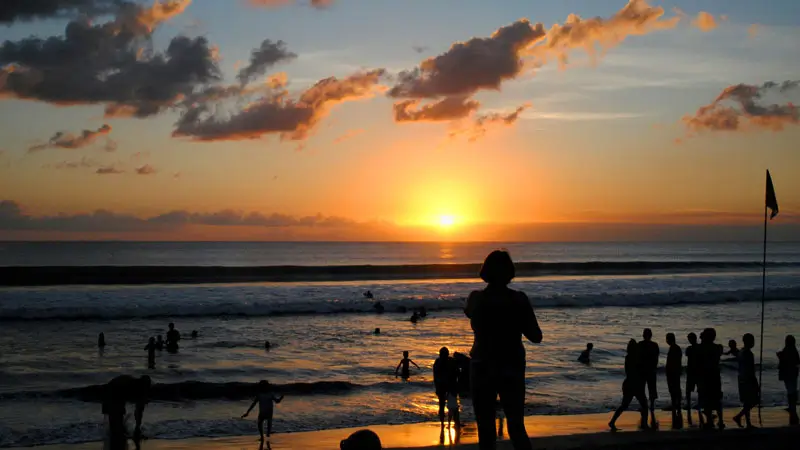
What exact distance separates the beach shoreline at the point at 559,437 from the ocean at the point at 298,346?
872 mm

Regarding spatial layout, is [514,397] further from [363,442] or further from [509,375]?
[363,442]

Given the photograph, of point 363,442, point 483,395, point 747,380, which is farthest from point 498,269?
point 747,380

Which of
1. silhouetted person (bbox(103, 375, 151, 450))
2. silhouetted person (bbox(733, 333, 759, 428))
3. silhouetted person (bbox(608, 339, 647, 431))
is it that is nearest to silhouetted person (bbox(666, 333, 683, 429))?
silhouetted person (bbox(608, 339, 647, 431))

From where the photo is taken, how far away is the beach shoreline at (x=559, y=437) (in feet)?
33.1

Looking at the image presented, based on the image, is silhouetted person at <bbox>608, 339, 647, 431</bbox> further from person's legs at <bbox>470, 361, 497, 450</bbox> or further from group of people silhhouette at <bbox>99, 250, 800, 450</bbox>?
person's legs at <bbox>470, 361, 497, 450</bbox>

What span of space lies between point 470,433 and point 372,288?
5253 cm

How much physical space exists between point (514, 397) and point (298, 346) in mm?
23452

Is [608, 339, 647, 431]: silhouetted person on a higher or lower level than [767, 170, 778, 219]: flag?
lower

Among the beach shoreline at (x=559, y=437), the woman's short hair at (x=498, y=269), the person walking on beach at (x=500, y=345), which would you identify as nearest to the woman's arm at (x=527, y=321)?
the person walking on beach at (x=500, y=345)

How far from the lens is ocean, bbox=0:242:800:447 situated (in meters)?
15.5

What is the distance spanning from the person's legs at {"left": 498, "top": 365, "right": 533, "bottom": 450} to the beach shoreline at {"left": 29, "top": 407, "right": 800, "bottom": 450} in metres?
5.05

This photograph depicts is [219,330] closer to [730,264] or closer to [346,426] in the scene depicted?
[346,426]

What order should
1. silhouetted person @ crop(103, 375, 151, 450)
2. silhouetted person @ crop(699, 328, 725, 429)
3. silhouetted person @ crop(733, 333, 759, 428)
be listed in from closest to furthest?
1. silhouetted person @ crop(103, 375, 151, 450)
2. silhouetted person @ crop(699, 328, 725, 429)
3. silhouetted person @ crop(733, 333, 759, 428)

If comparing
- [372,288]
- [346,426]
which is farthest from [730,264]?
[346,426]
